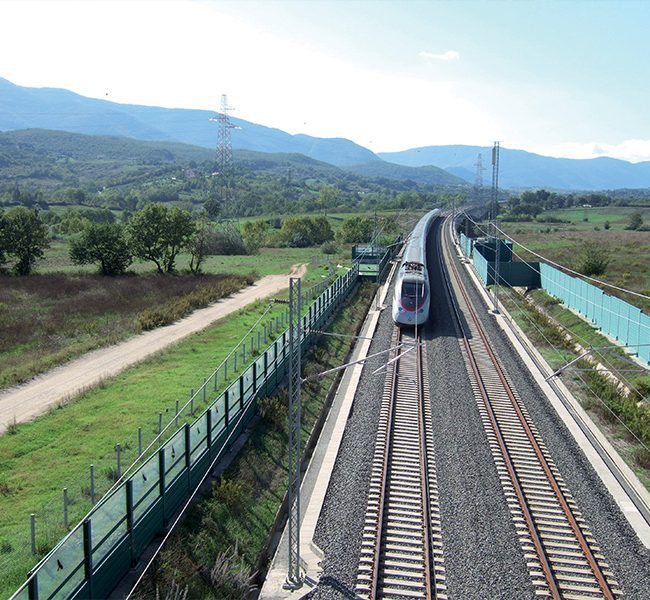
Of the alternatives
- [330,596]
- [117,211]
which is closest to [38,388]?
[330,596]

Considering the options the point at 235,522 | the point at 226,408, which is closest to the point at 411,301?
the point at 226,408

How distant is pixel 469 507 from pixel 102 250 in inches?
2044

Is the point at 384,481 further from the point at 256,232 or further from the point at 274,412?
the point at 256,232

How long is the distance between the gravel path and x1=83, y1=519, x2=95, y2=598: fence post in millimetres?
4799

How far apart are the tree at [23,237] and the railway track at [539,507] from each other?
1865 inches

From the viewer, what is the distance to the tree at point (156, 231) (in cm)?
6153

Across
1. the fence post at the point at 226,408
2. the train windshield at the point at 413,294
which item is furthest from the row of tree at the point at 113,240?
the fence post at the point at 226,408

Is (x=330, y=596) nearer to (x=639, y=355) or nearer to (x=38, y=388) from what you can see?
(x=38, y=388)

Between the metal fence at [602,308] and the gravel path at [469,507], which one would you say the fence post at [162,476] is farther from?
the metal fence at [602,308]

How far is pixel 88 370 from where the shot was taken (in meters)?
30.0

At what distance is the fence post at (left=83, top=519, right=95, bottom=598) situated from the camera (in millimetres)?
11539

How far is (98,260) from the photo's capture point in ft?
202

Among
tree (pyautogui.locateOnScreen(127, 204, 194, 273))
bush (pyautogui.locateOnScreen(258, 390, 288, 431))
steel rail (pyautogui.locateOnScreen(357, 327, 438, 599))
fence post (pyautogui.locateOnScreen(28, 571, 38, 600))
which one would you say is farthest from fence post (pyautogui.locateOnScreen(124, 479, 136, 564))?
tree (pyautogui.locateOnScreen(127, 204, 194, 273))

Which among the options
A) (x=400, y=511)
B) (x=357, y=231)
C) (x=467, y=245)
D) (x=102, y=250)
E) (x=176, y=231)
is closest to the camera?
(x=400, y=511)
